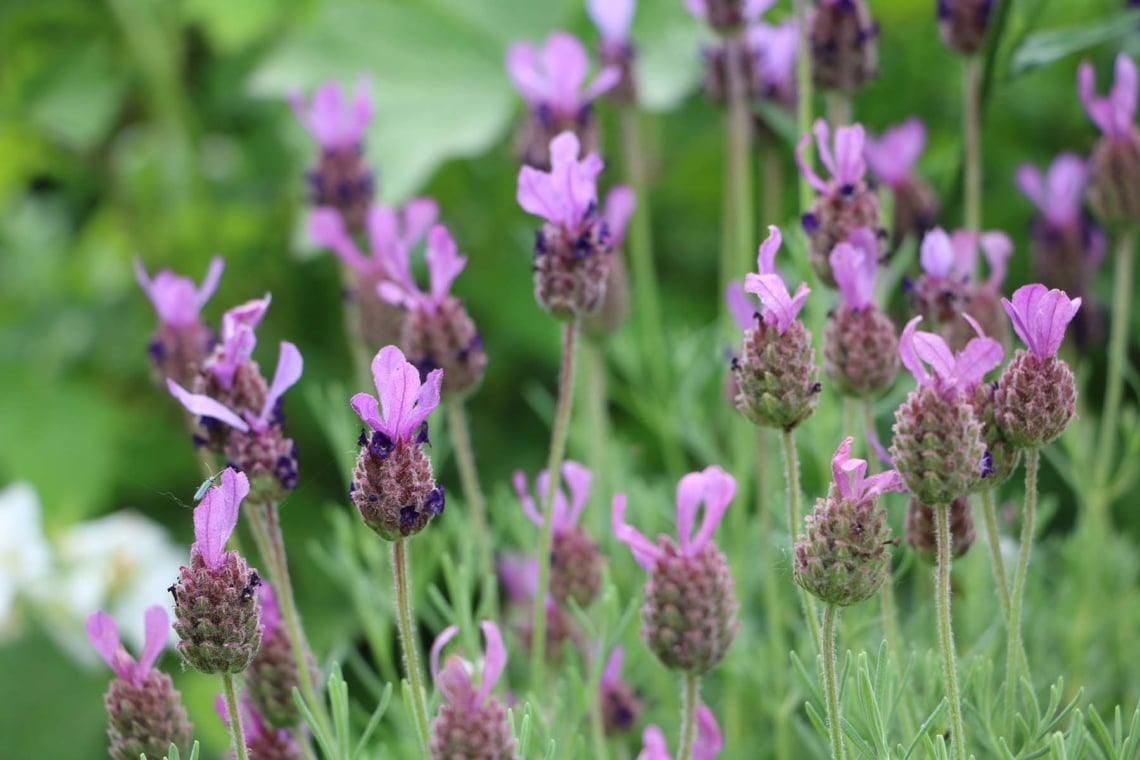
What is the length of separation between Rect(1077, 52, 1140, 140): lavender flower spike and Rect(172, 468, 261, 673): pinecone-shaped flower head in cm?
62

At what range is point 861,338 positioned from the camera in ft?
2.39

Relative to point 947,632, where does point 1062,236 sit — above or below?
above

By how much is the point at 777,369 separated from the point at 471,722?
215 mm

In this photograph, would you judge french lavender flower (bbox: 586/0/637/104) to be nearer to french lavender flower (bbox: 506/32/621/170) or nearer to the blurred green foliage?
french lavender flower (bbox: 506/32/621/170)

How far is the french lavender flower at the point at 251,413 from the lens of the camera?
0.70m

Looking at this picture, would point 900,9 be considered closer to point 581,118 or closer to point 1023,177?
point 1023,177

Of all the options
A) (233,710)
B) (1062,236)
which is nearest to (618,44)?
(1062,236)

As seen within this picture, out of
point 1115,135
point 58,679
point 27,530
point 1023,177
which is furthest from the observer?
point 58,679

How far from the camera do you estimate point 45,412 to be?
1.77 meters

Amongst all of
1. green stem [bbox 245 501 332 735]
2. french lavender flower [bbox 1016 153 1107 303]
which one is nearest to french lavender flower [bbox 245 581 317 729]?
green stem [bbox 245 501 332 735]

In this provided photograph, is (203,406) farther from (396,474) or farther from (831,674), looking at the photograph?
(831,674)

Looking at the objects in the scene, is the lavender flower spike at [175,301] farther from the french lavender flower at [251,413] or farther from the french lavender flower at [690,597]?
the french lavender flower at [690,597]

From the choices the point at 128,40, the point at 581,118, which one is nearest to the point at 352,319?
the point at 581,118

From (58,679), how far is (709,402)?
2.57ft
